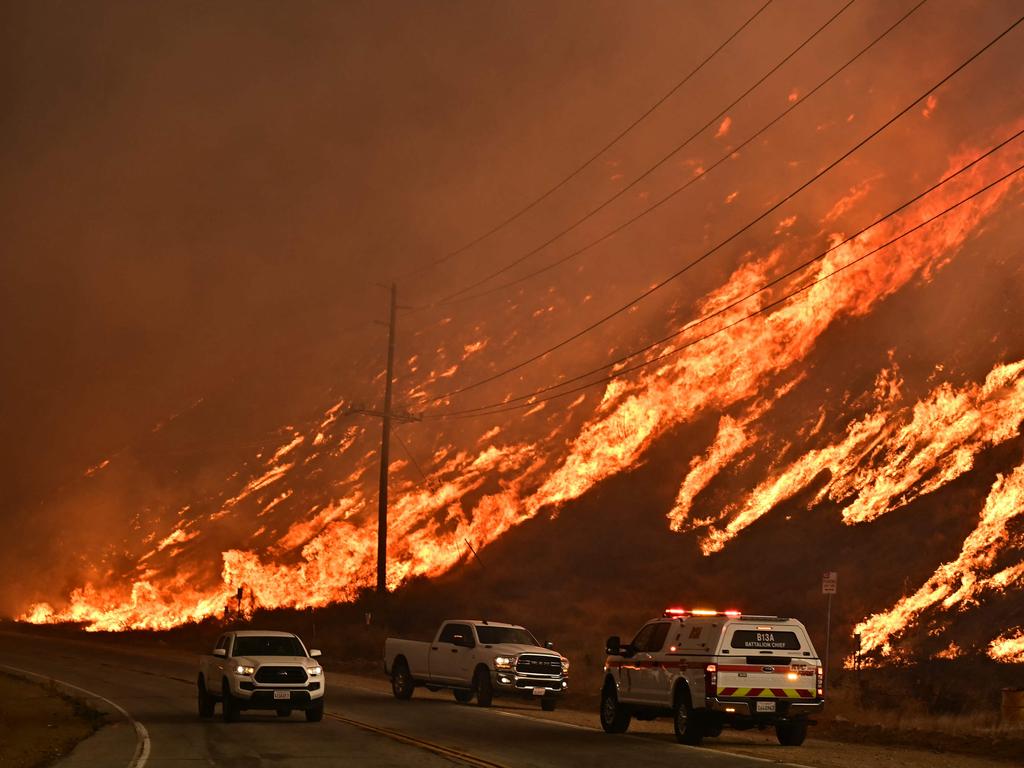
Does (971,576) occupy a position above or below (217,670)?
above

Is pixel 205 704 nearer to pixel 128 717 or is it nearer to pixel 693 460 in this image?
pixel 128 717

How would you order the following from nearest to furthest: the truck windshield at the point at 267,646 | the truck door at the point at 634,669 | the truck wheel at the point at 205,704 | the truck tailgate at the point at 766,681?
the truck tailgate at the point at 766,681
the truck door at the point at 634,669
the truck windshield at the point at 267,646
the truck wheel at the point at 205,704

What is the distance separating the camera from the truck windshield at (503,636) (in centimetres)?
3061

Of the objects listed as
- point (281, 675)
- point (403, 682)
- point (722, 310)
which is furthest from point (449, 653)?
point (722, 310)

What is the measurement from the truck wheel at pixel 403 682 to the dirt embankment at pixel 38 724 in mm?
8046

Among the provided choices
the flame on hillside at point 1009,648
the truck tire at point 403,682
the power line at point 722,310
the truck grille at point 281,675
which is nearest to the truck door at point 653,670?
the truck grille at point 281,675

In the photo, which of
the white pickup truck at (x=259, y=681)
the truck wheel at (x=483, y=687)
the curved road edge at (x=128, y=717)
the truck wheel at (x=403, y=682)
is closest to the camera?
the curved road edge at (x=128, y=717)

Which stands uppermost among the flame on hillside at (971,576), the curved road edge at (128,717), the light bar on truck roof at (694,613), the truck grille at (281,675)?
the flame on hillside at (971,576)

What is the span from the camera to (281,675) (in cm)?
2461

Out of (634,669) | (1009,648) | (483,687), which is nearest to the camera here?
(634,669)

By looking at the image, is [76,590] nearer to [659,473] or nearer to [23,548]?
[23,548]

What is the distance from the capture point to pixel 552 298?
107 m

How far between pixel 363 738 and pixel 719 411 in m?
56.1

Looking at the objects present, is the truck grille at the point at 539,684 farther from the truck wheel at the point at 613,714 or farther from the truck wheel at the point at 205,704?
the truck wheel at the point at 205,704
